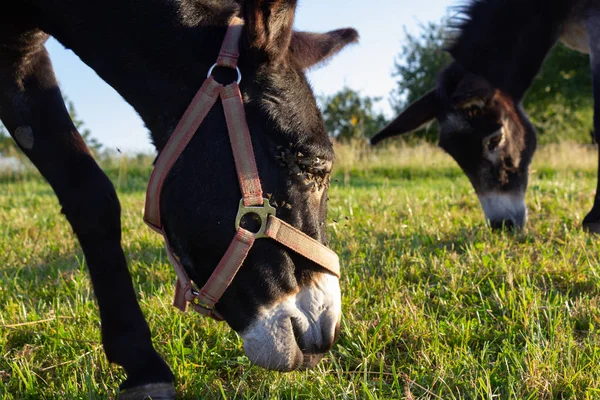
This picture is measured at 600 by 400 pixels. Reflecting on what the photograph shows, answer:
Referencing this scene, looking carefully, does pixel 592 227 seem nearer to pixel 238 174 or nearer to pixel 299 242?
pixel 299 242

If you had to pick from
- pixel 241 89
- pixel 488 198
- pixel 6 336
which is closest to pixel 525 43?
pixel 488 198

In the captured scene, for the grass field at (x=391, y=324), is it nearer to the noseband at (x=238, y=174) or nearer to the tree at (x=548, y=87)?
the noseband at (x=238, y=174)

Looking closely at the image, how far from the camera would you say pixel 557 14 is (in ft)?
15.2

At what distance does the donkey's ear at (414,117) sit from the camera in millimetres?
4855

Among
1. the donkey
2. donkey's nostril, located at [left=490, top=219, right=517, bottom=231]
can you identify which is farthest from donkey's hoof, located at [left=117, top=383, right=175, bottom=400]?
the donkey

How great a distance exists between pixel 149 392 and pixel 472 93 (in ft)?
12.6

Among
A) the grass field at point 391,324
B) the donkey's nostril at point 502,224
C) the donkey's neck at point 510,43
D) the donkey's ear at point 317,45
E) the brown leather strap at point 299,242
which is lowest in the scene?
the donkey's nostril at point 502,224

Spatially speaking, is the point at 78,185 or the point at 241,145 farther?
the point at 78,185

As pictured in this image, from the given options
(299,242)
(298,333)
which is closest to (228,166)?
(299,242)

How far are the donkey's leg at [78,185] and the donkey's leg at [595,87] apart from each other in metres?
3.18

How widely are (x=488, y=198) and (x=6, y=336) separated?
3629 mm

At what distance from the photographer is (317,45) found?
2.08 metres

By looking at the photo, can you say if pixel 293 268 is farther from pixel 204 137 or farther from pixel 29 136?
pixel 29 136

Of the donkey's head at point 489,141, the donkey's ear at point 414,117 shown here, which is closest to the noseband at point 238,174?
the donkey's head at point 489,141
